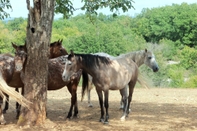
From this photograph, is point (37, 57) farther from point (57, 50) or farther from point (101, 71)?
point (57, 50)

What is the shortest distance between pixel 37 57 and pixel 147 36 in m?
64.5

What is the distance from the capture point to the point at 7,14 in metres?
8.55

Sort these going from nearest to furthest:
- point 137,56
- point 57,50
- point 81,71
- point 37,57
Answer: point 37,57
point 81,71
point 57,50
point 137,56

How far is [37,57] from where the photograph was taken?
608cm

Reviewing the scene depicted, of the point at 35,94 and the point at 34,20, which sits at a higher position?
the point at 34,20

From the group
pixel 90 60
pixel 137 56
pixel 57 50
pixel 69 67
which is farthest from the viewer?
pixel 137 56

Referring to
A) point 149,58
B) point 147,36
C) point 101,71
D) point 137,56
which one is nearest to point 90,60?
point 101,71

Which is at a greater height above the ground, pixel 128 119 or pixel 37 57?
pixel 37 57

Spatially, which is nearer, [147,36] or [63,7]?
[63,7]

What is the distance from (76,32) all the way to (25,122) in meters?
58.1

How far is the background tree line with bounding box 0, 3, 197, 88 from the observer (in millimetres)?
39825

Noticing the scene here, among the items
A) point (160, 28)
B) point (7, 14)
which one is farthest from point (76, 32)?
point (7, 14)

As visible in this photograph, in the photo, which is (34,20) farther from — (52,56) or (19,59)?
(52,56)

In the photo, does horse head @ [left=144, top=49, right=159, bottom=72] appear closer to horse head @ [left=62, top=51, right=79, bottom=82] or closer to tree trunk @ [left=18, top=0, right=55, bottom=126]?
horse head @ [left=62, top=51, right=79, bottom=82]
